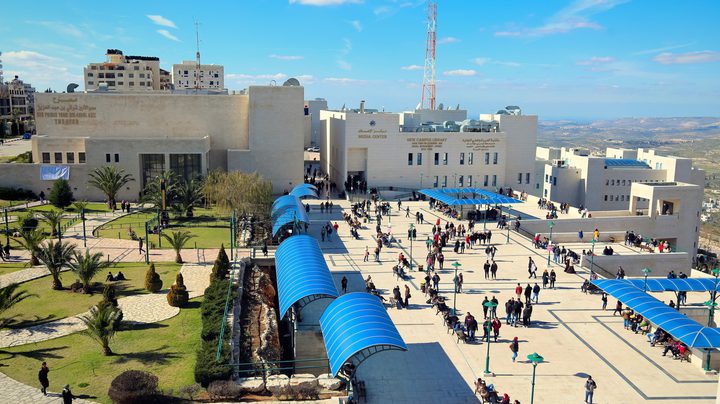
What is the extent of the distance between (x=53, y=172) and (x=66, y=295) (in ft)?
89.9

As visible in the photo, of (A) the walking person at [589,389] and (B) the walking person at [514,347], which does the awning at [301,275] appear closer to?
(B) the walking person at [514,347]

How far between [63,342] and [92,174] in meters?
32.0

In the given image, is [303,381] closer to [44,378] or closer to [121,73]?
[44,378]

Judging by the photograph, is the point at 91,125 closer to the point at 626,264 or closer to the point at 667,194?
the point at 626,264

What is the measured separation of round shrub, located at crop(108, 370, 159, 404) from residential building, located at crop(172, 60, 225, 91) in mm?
119479

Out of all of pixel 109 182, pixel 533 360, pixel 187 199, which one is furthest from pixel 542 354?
pixel 109 182

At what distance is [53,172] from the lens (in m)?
49.5

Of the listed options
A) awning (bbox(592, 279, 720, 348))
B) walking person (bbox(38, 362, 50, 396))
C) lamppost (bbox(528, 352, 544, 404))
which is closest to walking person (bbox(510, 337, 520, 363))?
lamppost (bbox(528, 352, 544, 404))

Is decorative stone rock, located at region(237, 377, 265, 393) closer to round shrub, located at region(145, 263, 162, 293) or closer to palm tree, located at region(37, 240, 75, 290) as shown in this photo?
round shrub, located at region(145, 263, 162, 293)

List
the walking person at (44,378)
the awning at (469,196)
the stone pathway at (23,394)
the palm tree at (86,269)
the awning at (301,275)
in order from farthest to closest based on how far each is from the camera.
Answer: the awning at (469,196)
the palm tree at (86,269)
the awning at (301,275)
the walking person at (44,378)
the stone pathway at (23,394)

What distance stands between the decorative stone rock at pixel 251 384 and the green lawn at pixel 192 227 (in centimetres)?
1861

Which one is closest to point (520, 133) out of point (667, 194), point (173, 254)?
point (667, 194)

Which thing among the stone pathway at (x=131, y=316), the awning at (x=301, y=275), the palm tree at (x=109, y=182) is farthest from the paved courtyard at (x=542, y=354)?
the palm tree at (x=109, y=182)

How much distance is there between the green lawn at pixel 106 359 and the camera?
18.4 m
